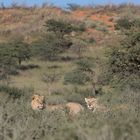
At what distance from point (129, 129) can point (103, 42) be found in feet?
168

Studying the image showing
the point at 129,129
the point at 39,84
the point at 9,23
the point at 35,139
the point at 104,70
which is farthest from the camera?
the point at 9,23

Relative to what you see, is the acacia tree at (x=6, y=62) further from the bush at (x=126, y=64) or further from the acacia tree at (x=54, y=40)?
the bush at (x=126, y=64)

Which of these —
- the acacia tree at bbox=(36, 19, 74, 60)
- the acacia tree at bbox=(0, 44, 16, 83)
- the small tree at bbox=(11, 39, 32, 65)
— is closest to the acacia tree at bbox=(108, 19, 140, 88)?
the acacia tree at bbox=(0, 44, 16, 83)

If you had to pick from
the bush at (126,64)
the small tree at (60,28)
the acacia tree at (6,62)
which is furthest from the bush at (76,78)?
the bush at (126,64)

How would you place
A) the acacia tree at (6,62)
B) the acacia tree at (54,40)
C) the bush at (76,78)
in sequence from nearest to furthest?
1. the bush at (76,78)
2. the acacia tree at (6,62)
3. the acacia tree at (54,40)

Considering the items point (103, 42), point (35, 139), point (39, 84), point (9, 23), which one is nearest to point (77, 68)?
point (39, 84)

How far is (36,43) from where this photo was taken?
54.1m

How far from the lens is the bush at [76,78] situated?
140ft

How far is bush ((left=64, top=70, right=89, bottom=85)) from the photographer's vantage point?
42.6m

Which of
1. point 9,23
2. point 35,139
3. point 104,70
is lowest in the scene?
point 9,23

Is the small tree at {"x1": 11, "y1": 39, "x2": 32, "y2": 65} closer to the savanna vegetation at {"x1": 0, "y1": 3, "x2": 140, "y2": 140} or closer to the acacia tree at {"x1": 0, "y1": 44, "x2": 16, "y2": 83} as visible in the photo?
the savanna vegetation at {"x1": 0, "y1": 3, "x2": 140, "y2": 140}

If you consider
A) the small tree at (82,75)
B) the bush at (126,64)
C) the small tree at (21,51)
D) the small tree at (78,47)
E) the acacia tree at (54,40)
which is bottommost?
the small tree at (78,47)

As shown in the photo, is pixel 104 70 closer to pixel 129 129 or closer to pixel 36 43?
pixel 129 129

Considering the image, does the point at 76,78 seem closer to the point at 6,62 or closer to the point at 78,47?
the point at 6,62
